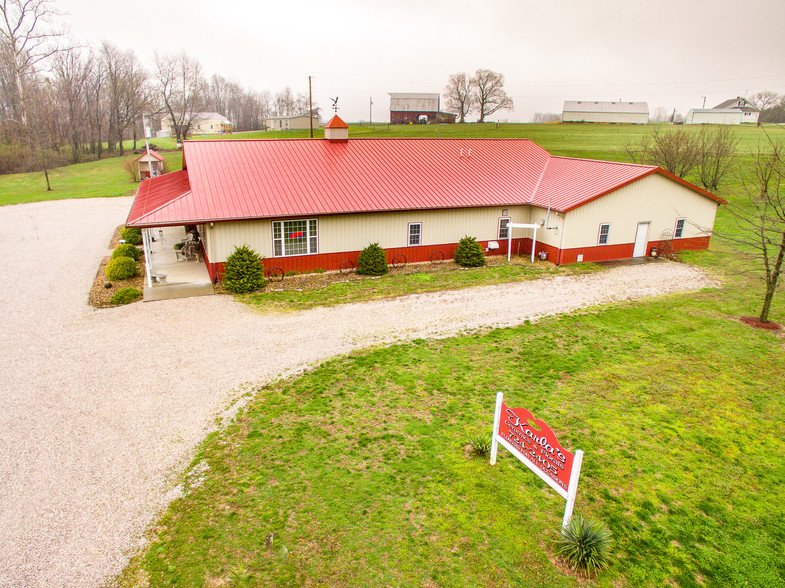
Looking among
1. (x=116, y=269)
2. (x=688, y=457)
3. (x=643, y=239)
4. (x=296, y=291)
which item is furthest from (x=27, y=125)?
(x=688, y=457)

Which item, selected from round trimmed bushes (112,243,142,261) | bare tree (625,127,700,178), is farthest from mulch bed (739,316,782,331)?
round trimmed bushes (112,243,142,261)

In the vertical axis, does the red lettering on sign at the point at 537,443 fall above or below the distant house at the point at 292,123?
below

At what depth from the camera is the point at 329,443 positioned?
32.1 feet

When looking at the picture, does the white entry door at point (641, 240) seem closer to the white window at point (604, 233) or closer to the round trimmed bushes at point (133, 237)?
the white window at point (604, 233)

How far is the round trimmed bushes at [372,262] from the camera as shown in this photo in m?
20.7

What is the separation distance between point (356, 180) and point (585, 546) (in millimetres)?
18343

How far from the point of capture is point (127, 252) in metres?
22.5

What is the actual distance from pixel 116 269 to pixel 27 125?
50.0 m

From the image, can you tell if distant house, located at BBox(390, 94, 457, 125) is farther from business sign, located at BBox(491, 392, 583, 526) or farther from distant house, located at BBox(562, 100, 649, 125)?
business sign, located at BBox(491, 392, 583, 526)

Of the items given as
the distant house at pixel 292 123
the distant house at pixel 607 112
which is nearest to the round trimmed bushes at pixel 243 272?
the distant house at pixel 292 123

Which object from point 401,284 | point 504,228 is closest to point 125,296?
point 401,284

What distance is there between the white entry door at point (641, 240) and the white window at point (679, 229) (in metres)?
1.88

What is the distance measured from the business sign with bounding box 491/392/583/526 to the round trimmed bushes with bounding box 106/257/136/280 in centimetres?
1741

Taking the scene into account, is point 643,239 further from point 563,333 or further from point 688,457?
point 688,457
